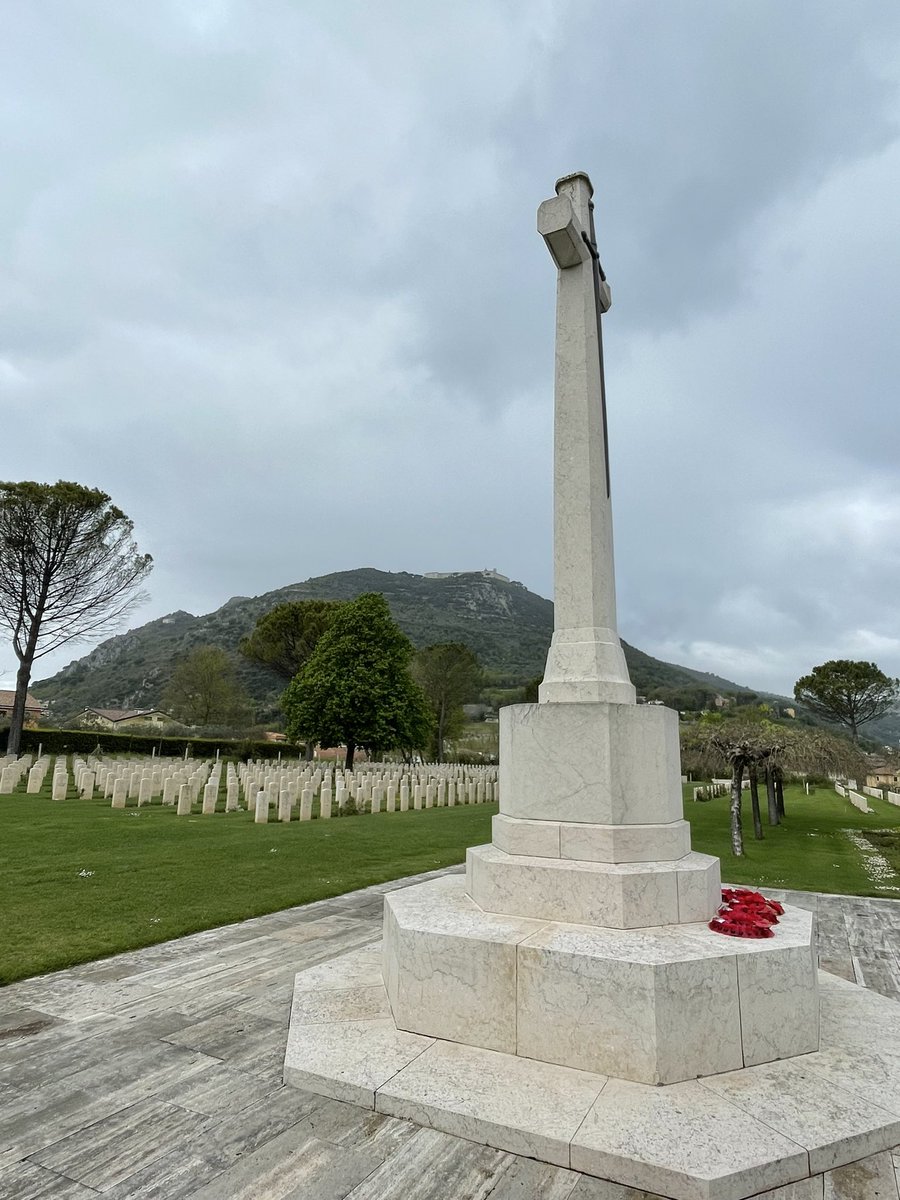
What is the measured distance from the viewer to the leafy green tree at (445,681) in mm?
45344

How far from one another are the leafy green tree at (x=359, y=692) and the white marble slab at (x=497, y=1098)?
25.8 m

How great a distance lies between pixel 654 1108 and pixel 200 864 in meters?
7.50

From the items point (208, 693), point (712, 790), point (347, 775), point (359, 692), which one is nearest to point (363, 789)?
point (347, 775)

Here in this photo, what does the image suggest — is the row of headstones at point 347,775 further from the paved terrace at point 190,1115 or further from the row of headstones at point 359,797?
the paved terrace at point 190,1115

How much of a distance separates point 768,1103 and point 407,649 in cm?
2865

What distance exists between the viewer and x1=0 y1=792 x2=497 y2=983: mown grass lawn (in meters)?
5.55

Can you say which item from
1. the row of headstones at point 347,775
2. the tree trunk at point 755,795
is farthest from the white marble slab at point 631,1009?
the row of headstones at point 347,775

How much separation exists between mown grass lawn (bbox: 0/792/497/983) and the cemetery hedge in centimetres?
1870

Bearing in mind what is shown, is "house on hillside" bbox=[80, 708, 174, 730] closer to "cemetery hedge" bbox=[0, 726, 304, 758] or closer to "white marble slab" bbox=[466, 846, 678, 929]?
"cemetery hedge" bbox=[0, 726, 304, 758]

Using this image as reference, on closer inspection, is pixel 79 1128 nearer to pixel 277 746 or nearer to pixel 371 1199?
pixel 371 1199

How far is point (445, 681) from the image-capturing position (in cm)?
4519

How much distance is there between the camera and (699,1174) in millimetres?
2262

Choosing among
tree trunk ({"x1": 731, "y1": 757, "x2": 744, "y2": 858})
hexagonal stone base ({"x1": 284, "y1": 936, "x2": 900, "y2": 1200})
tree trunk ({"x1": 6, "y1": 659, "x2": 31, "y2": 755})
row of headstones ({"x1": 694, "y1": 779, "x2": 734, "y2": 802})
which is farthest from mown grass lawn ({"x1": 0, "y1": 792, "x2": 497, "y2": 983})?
row of headstones ({"x1": 694, "y1": 779, "x2": 734, "y2": 802})

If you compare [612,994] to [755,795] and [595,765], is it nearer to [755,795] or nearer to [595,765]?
[595,765]
